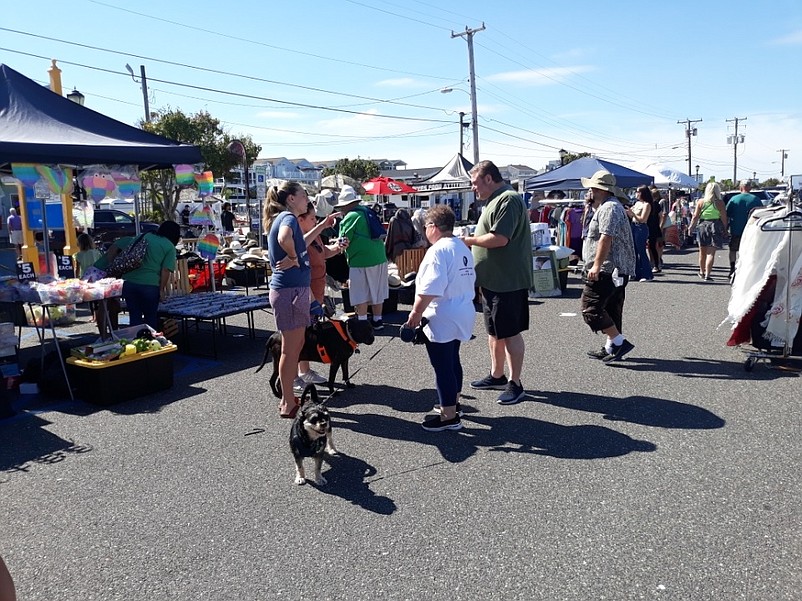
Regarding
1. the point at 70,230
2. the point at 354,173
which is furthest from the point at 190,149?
the point at 354,173

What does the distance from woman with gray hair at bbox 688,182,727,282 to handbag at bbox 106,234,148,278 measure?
30.6ft

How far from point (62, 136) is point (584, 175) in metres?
12.1

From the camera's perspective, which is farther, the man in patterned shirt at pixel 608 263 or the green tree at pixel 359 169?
the green tree at pixel 359 169

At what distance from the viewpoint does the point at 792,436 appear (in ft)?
13.8

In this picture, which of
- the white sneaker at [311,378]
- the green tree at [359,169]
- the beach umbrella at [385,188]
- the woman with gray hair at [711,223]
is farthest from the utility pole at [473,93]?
the green tree at [359,169]

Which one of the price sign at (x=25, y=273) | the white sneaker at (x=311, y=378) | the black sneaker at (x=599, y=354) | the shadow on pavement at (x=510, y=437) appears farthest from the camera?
the black sneaker at (x=599, y=354)

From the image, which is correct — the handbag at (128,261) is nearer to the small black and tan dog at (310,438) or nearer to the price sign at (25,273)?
the price sign at (25,273)

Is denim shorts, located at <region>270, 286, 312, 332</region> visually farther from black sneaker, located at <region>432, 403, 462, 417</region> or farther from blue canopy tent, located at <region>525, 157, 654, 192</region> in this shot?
blue canopy tent, located at <region>525, 157, 654, 192</region>

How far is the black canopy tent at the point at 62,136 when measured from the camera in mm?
6293

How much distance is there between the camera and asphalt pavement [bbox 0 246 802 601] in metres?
2.79

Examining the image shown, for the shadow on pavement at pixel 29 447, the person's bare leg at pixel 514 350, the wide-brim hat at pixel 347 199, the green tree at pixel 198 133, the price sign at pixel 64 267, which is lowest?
the shadow on pavement at pixel 29 447

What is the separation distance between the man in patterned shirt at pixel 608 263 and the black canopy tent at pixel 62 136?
4699 mm

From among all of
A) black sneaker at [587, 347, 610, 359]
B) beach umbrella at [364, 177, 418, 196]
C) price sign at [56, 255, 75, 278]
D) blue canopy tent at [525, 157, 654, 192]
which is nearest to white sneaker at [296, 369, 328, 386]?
black sneaker at [587, 347, 610, 359]

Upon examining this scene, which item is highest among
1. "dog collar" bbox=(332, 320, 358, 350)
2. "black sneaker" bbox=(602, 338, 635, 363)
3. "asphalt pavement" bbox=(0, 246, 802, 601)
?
"dog collar" bbox=(332, 320, 358, 350)
